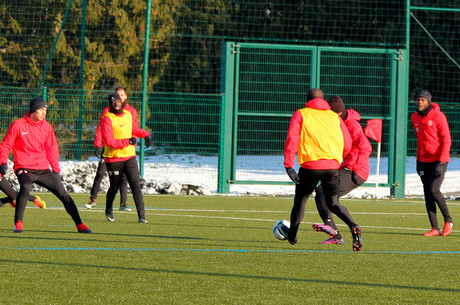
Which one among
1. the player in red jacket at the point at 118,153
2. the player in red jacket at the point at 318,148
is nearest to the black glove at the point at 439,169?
the player in red jacket at the point at 318,148

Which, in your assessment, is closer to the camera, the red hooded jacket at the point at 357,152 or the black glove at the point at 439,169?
the red hooded jacket at the point at 357,152

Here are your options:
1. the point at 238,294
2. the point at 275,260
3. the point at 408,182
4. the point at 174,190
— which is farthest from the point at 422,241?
the point at 408,182

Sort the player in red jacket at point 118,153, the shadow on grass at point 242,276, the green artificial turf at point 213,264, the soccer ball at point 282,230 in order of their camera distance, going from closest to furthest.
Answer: the green artificial turf at point 213,264 < the shadow on grass at point 242,276 < the soccer ball at point 282,230 < the player in red jacket at point 118,153

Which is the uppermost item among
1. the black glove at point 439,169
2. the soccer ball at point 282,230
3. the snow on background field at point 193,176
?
the black glove at point 439,169

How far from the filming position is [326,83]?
2138 cm

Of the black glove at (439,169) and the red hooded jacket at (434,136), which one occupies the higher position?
the red hooded jacket at (434,136)

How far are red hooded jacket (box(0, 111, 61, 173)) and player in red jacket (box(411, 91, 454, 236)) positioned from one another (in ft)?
15.3

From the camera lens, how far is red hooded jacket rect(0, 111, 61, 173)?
399 inches

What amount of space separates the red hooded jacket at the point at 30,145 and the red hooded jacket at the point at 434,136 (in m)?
4.65

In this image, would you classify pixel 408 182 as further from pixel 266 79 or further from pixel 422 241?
pixel 422 241

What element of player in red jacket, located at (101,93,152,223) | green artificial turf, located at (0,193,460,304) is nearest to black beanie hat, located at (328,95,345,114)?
green artificial turf, located at (0,193,460,304)

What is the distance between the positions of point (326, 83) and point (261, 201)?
4987 mm

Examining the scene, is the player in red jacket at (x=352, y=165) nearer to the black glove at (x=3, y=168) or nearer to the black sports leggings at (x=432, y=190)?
the black sports leggings at (x=432, y=190)

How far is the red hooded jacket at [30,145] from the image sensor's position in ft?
33.2
